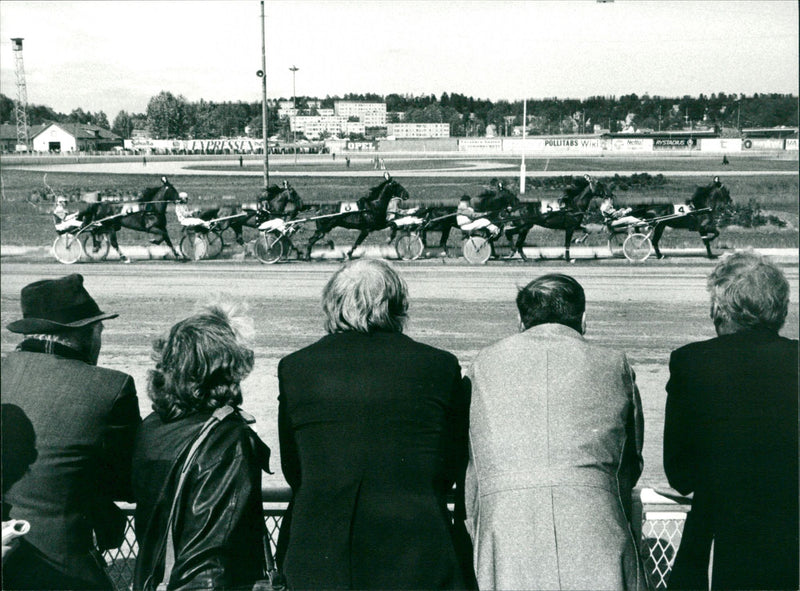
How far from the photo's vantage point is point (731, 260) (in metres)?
2.59

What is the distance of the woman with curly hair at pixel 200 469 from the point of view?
2.14 metres

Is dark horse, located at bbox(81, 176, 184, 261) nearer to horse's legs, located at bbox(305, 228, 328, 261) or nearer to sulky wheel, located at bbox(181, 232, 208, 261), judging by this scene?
sulky wheel, located at bbox(181, 232, 208, 261)

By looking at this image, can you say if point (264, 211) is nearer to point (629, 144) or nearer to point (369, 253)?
point (369, 253)

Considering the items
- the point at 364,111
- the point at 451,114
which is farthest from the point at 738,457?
the point at 451,114

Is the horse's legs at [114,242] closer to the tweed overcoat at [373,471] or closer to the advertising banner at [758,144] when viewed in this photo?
the tweed overcoat at [373,471]

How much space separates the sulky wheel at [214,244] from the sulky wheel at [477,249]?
433 cm

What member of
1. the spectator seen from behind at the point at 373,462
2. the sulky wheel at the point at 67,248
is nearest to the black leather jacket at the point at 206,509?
the spectator seen from behind at the point at 373,462

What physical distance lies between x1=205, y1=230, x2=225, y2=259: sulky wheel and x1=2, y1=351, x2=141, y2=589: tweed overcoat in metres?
13.2

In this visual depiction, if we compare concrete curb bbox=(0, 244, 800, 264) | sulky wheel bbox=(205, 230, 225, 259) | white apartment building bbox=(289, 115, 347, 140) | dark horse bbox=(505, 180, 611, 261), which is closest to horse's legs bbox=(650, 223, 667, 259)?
concrete curb bbox=(0, 244, 800, 264)

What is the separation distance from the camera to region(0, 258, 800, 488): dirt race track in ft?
23.5

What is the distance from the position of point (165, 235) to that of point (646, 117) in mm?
31426

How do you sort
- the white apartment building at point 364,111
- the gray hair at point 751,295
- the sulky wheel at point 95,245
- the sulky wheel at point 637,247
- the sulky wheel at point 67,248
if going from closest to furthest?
the gray hair at point 751,295 < the sulky wheel at point 67,248 < the sulky wheel at point 637,247 < the sulky wheel at point 95,245 < the white apartment building at point 364,111

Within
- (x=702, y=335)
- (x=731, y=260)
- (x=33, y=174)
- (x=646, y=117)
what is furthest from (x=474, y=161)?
(x=731, y=260)

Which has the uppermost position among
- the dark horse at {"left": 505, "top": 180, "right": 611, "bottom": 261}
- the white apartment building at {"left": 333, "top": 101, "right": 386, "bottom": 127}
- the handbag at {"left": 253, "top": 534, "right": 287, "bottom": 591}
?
the white apartment building at {"left": 333, "top": 101, "right": 386, "bottom": 127}
